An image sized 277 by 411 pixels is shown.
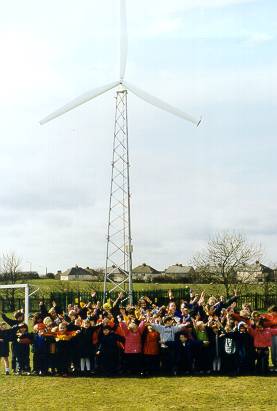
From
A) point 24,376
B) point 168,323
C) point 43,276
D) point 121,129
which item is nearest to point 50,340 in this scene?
point 24,376

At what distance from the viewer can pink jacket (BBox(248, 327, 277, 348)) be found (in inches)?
553

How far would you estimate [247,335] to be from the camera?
14.1 metres

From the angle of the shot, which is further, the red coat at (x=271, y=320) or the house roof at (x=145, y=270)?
the house roof at (x=145, y=270)

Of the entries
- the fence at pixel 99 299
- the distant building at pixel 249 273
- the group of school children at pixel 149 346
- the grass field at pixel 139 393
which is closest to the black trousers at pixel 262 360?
the group of school children at pixel 149 346

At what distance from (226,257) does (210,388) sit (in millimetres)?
24589

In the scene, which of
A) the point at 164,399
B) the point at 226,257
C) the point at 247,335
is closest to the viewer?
the point at 164,399

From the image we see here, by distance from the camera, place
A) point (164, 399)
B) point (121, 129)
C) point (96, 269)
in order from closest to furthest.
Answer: point (164, 399)
point (121, 129)
point (96, 269)

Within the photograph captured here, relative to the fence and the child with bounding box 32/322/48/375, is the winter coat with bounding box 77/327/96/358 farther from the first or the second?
the fence

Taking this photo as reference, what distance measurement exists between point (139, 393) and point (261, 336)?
11.9 feet

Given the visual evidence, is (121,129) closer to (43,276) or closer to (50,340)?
(50,340)

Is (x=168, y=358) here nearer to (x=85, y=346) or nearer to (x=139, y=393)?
(x=85, y=346)

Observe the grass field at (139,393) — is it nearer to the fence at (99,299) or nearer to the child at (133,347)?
the child at (133,347)

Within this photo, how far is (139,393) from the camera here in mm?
11961

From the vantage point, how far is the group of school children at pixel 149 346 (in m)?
14.1
